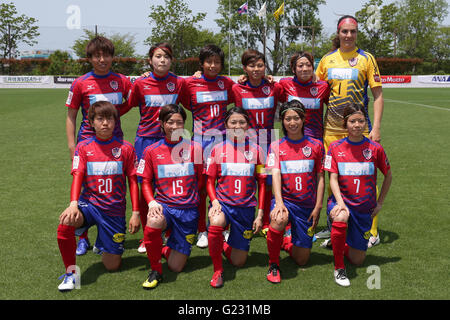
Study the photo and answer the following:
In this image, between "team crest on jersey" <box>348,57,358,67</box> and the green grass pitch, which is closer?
the green grass pitch

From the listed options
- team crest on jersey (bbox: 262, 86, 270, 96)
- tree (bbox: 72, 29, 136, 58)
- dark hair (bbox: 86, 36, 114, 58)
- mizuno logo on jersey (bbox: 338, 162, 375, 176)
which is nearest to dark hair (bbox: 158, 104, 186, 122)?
dark hair (bbox: 86, 36, 114, 58)

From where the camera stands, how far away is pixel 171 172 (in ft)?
12.2

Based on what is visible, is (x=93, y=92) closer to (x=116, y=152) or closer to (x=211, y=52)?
(x=116, y=152)

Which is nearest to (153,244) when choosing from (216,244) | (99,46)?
(216,244)

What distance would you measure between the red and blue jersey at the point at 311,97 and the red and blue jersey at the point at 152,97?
3.91 ft

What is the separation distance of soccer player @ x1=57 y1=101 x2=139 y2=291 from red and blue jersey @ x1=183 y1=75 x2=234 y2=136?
104 cm

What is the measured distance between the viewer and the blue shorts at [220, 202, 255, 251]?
3.72m

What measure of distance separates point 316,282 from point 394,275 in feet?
2.28

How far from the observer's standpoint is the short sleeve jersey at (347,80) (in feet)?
14.0

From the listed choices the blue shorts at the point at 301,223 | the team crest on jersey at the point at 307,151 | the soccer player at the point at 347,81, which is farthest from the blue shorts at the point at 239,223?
the soccer player at the point at 347,81

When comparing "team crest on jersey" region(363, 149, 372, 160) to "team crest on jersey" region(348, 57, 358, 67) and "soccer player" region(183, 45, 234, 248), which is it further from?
"soccer player" region(183, 45, 234, 248)

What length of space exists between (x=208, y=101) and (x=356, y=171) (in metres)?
1.74

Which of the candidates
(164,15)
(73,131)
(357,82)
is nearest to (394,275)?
(357,82)

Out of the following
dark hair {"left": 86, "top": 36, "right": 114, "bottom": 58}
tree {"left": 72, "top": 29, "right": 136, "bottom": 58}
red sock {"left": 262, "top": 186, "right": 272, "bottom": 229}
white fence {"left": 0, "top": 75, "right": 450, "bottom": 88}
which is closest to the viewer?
dark hair {"left": 86, "top": 36, "right": 114, "bottom": 58}
